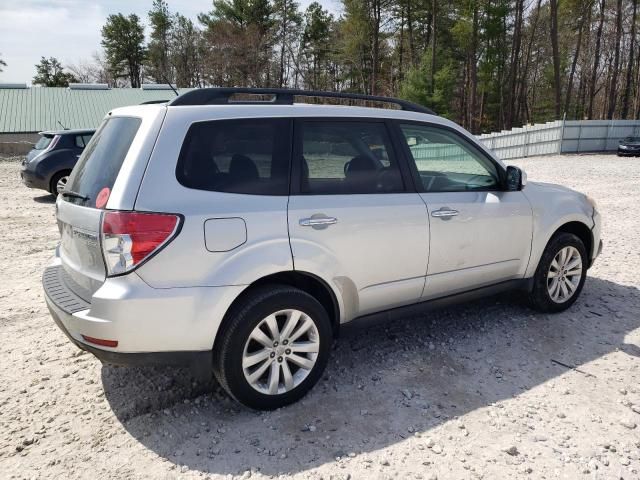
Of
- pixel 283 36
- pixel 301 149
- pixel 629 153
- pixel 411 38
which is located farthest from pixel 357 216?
pixel 283 36

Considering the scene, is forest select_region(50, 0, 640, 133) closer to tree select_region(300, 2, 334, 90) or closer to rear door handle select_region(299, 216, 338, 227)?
tree select_region(300, 2, 334, 90)

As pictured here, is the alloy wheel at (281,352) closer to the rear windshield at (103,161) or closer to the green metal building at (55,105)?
the rear windshield at (103,161)

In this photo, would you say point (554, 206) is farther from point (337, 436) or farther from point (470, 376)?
point (337, 436)

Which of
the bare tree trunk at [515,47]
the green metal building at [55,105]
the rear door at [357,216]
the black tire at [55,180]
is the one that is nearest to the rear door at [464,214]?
the rear door at [357,216]

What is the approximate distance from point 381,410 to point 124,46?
60590 mm

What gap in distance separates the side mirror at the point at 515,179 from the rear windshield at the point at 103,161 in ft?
8.97

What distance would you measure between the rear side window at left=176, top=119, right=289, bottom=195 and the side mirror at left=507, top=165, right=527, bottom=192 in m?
1.89

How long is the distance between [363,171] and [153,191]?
4.52ft

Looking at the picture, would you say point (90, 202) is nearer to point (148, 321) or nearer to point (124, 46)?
point (148, 321)

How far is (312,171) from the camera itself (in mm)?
2998

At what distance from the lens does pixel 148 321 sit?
247 centimetres

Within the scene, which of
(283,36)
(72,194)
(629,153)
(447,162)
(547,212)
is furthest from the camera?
(283,36)

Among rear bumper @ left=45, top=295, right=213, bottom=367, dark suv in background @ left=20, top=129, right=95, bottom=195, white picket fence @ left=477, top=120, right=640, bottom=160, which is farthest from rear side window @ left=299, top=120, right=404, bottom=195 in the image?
white picket fence @ left=477, top=120, right=640, bottom=160

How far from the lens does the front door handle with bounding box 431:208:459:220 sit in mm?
3383
